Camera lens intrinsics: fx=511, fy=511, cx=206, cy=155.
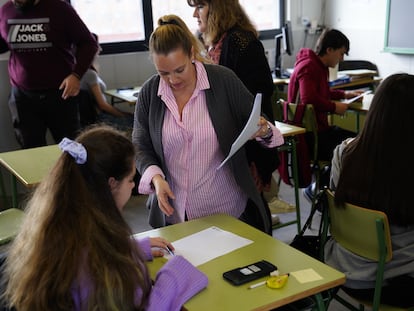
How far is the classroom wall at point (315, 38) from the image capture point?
4453mm

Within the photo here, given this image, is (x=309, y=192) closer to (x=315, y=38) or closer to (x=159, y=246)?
(x=159, y=246)

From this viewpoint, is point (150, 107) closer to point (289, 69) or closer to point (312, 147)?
point (312, 147)

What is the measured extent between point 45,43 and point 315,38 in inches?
133

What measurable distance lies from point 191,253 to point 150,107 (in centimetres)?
60

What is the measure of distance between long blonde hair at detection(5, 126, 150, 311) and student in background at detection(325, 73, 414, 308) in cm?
88

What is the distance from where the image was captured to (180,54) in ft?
5.81

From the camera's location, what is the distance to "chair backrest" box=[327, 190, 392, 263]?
1630 mm

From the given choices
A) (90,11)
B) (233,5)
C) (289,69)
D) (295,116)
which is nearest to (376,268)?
(233,5)

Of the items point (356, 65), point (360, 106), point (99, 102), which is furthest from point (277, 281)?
point (356, 65)

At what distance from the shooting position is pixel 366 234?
5.57 feet

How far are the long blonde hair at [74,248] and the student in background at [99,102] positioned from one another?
9.14ft

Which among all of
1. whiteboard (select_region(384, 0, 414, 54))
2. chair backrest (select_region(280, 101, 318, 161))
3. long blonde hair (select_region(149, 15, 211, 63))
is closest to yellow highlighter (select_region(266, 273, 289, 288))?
long blonde hair (select_region(149, 15, 211, 63))

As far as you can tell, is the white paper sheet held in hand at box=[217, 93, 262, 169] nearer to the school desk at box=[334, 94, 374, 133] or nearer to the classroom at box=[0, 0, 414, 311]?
the classroom at box=[0, 0, 414, 311]

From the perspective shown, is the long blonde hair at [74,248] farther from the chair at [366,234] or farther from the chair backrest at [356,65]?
the chair backrest at [356,65]
